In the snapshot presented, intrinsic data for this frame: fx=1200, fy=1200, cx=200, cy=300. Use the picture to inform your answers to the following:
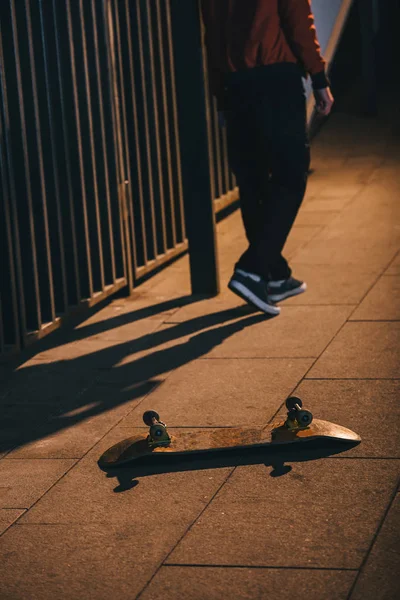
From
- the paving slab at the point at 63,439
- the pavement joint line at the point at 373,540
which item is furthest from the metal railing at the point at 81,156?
the pavement joint line at the point at 373,540

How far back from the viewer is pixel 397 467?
407cm

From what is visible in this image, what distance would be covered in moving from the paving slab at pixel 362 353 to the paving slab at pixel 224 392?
117mm

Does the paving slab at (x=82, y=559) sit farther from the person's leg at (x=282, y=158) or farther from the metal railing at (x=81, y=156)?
the person's leg at (x=282, y=158)

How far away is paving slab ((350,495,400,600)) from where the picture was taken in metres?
3.18

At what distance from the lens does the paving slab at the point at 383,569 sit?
3.18m

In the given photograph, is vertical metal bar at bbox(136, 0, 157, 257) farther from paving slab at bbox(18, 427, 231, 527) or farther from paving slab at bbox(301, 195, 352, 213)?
paving slab at bbox(18, 427, 231, 527)

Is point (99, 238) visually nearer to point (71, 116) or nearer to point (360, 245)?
point (71, 116)

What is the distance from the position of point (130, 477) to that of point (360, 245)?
3.90m

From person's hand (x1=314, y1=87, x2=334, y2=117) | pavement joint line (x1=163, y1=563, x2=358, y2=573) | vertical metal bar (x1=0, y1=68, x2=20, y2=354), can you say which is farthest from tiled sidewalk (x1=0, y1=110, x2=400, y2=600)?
person's hand (x1=314, y1=87, x2=334, y2=117)

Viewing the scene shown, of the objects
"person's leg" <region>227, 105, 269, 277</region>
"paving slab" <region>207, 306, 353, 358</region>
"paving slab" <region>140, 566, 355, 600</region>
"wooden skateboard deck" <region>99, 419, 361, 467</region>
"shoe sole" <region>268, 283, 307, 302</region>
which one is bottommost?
"shoe sole" <region>268, 283, 307, 302</region>

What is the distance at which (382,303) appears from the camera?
6.38 metres

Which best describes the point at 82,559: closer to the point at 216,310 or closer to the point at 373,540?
the point at 373,540

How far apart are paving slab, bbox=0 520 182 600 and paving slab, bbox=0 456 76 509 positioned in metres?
0.25

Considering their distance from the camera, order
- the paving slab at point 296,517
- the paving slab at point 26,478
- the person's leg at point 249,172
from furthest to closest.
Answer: the person's leg at point 249,172, the paving slab at point 26,478, the paving slab at point 296,517
